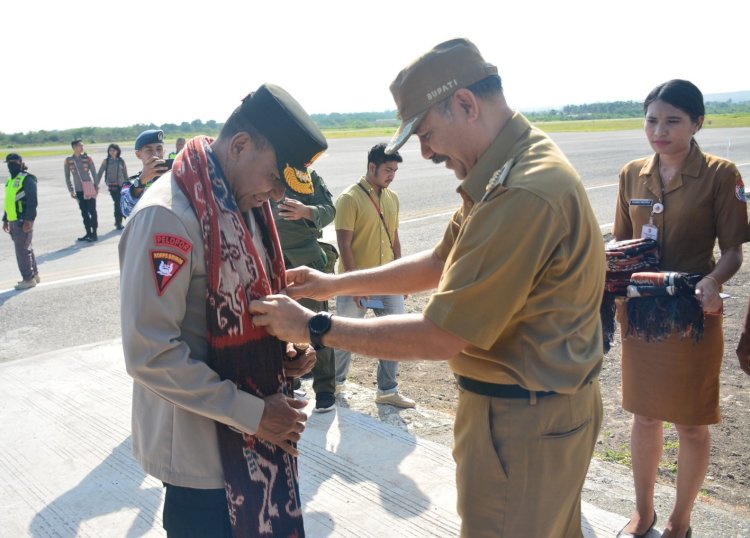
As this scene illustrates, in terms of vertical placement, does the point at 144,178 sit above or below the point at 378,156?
below

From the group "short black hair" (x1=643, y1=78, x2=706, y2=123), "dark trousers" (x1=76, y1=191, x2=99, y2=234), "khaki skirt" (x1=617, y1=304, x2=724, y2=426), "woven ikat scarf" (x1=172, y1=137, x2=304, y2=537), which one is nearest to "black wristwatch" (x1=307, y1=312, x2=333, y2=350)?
"woven ikat scarf" (x1=172, y1=137, x2=304, y2=537)

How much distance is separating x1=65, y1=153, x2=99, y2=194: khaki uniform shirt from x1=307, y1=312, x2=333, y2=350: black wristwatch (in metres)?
13.6

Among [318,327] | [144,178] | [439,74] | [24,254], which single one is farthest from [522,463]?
[24,254]

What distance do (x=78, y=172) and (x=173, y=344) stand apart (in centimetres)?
1405

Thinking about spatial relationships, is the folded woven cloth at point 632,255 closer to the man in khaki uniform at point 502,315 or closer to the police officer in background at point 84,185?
the man in khaki uniform at point 502,315

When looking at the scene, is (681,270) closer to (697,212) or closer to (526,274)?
(697,212)

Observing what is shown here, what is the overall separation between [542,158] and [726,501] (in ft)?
8.93

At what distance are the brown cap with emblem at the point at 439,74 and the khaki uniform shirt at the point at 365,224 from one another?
128 inches

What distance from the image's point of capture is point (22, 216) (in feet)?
33.7

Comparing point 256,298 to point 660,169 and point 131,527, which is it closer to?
Result: point 131,527

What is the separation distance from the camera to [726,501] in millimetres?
3861

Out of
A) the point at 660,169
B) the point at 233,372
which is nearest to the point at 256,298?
the point at 233,372

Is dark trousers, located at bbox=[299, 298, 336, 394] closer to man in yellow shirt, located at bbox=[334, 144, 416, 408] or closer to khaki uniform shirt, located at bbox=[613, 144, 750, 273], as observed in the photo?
man in yellow shirt, located at bbox=[334, 144, 416, 408]

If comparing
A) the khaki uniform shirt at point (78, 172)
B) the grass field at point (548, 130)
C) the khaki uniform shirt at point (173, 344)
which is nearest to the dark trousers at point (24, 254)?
the khaki uniform shirt at point (78, 172)
